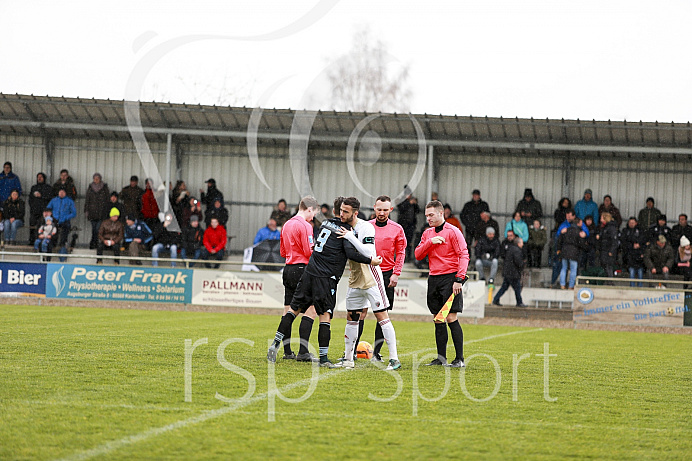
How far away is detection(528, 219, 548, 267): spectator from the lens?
25.1 m

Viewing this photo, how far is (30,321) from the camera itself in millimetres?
15039

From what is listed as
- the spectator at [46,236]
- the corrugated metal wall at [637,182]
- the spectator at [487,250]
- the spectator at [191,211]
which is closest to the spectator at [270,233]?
the spectator at [191,211]

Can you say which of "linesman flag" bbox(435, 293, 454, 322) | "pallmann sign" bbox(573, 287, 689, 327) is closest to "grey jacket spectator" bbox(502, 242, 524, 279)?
"pallmann sign" bbox(573, 287, 689, 327)

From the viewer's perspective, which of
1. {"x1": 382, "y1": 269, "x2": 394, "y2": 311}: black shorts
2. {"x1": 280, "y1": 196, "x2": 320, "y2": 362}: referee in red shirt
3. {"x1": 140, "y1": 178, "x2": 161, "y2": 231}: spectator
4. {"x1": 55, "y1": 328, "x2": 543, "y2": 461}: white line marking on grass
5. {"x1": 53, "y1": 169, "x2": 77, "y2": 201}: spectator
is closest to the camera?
{"x1": 55, "y1": 328, "x2": 543, "y2": 461}: white line marking on grass

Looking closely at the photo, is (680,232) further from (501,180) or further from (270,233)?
(270,233)

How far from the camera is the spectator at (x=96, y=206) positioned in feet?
86.9

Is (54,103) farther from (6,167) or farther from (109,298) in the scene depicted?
(109,298)

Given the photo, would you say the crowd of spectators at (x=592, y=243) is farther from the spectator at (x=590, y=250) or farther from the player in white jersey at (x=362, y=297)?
the player in white jersey at (x=362, y=297)

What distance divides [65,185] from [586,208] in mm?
17225

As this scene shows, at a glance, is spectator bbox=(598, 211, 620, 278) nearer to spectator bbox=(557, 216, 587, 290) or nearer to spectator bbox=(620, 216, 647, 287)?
spectator bbox=(620, 216, 647, 287)

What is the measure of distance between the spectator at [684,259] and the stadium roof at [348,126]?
3538 millimetres

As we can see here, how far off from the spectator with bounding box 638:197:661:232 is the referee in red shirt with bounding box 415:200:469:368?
54.9ft

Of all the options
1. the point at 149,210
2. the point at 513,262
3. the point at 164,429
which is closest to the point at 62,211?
the point at 149,210

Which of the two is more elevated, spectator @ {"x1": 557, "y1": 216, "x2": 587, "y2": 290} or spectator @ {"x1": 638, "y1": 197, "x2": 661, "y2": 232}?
spectator @ {"x1": 638, "y1": 197, "x2": 661, "y2": 232}
